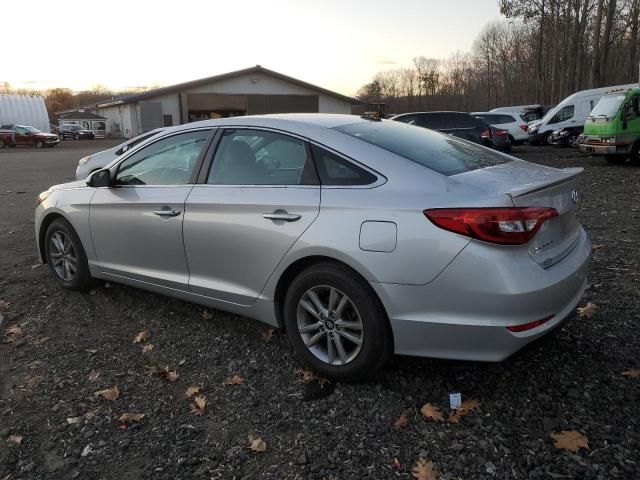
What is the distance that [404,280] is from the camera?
2836mm

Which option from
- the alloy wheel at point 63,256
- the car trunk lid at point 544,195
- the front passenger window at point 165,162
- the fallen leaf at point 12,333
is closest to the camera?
the car trunk lid at point 544,195

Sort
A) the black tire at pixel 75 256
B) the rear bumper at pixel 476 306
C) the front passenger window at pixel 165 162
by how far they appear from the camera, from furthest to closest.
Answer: the black tire at pixel 75 256 → the front passenger window at pixel 165 162 → the rear bumper at pixel 476 306

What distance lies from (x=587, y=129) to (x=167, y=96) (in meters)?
35.1

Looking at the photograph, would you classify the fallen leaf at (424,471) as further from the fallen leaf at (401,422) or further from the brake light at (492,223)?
the brake light at (492,223)

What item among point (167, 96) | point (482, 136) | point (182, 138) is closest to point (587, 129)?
point (482, 136)

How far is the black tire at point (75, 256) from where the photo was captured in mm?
4832

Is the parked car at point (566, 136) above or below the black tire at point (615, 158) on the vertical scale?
above

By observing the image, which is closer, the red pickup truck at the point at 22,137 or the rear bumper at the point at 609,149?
the rear bumper at the point at 609,149

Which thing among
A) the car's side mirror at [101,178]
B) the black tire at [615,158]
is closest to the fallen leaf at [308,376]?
the car's side mirror at [101,178]

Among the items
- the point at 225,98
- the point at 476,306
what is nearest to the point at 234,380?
the point at 476,306

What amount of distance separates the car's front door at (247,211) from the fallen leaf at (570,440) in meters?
1.70

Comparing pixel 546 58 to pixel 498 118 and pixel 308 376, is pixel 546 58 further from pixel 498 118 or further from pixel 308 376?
pixel 308 376

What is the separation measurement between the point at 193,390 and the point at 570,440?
2.09 metres

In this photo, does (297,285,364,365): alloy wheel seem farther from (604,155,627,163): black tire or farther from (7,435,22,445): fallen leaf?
(604,155,627,163): black tire
